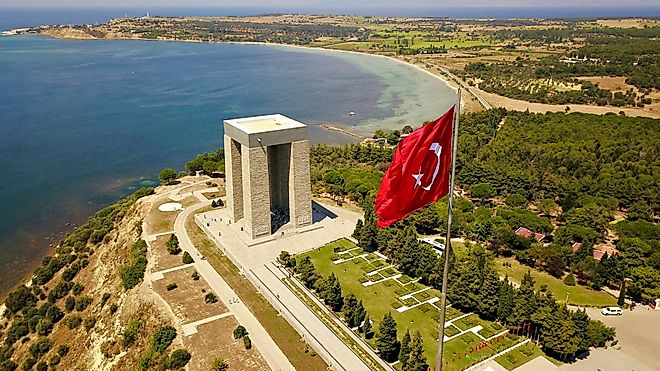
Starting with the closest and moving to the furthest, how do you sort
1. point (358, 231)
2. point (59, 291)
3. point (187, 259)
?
point (187, 259) < point (358, 231) < point (59, 291)

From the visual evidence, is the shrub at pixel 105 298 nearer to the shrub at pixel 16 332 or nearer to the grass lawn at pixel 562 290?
the shrub at pixel 16 332

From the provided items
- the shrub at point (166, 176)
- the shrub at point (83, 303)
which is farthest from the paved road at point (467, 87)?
the shrub at point (83, 303)

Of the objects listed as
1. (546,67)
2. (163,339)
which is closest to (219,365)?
(163,339)

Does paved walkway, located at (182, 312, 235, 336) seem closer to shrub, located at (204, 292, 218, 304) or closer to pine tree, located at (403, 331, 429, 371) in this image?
shrub, located at (204, 292, 218, 304)

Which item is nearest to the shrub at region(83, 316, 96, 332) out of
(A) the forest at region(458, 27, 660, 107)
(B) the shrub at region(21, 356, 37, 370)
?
(B) the shrub at region(21, 356, 37, 370)

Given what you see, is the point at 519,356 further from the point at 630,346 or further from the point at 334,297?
the point at 334,297

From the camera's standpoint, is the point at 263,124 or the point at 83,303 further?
the point at 263,124

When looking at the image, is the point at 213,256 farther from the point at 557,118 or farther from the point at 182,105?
the point at 182,105
